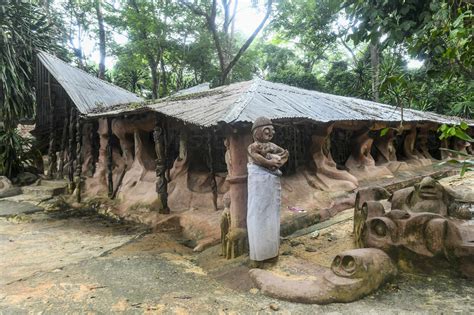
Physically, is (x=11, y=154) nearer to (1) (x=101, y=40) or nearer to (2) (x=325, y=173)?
(1) (x=101, y=40)

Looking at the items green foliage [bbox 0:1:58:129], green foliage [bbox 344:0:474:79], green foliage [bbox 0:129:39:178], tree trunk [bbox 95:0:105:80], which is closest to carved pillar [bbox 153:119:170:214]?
green foliage [bbox 344:0:474:79]

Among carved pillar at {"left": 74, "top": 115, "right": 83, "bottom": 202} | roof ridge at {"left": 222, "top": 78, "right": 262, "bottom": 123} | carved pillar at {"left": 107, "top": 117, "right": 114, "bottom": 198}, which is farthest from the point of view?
carved pillar at {"left": 74, "top": 115, "right": 83, "bottom": 202}

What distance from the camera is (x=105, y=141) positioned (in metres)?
10.1

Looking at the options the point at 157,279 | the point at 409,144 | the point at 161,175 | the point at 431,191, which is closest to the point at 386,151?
the point at 409,144

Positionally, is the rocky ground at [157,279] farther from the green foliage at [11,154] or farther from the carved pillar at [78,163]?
the green foliage at [11,154]

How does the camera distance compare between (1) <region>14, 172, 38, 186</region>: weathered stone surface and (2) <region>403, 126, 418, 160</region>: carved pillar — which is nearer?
(2) <region>403, 126, 418, 160</region>: carved pillar

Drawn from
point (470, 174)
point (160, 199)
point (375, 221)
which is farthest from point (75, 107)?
point (470, 174)

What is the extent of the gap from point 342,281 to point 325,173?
16.4 ft

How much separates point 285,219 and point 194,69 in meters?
15.0

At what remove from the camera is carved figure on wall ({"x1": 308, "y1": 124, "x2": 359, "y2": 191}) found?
8070 mm

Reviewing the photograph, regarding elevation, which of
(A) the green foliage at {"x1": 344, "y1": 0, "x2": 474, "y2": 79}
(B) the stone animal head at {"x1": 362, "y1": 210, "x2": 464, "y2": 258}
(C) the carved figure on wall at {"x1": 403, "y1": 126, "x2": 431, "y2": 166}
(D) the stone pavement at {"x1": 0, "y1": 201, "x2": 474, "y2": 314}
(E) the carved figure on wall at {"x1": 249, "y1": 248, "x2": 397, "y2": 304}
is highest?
(A) the green foliage at {"x1": 344, "y1": 0, "x2": 474, "y2": 79}

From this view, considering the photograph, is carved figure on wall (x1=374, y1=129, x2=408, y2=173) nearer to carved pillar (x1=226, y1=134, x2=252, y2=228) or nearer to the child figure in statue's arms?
carved pillar (x1=226, y1=134, x2=252, y2=228)

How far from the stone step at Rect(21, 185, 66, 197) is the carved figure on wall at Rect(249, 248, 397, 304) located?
10.1m

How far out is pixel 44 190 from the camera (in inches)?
458
